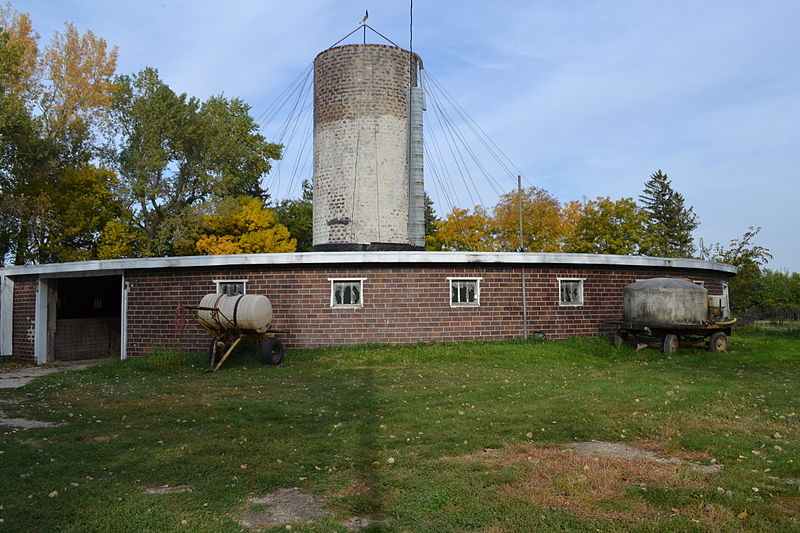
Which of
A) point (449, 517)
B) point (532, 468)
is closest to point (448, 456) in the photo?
point (532, 468)

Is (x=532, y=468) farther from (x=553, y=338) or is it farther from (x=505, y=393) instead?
(x=553, y=338)

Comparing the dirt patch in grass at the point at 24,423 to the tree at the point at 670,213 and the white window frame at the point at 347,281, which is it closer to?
the white window frame at the point at 347,281

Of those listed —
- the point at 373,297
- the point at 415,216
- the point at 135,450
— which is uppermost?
the point at 415,216

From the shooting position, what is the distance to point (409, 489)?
517 centimetres

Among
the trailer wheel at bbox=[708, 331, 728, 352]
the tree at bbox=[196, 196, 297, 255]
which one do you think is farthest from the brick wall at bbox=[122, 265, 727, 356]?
the tree at bbox=[196, 196, 297, 255]

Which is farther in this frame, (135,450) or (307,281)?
(307,281)

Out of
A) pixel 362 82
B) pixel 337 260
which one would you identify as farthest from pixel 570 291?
pixel 362 82

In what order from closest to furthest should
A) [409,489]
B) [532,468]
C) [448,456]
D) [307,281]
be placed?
[409,489]
[532,468]
[448,456]
[307,281]

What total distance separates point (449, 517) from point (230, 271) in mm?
13007

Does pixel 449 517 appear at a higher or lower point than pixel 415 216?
lower

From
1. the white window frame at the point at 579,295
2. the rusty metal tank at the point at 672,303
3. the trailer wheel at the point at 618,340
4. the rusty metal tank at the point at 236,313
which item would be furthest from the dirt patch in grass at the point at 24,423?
the rusty metal tank at the point at 672,303

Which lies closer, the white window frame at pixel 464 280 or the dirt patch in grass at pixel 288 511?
the dirt patch in grass at pixel 288 511

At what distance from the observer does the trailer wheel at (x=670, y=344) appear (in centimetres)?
1511

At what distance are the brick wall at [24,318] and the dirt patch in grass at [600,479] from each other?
17.2m
